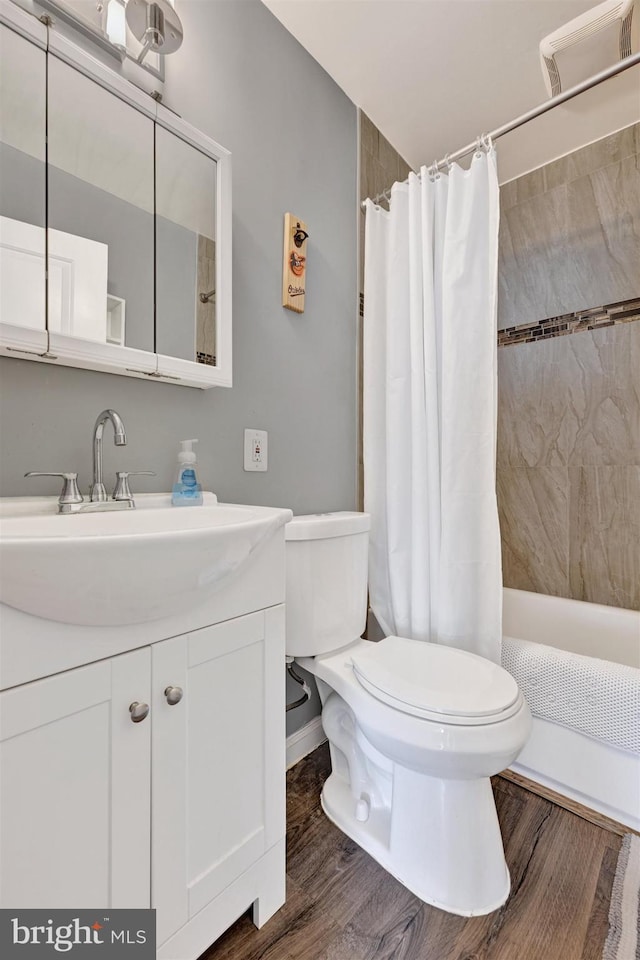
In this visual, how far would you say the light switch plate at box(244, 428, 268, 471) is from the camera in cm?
131

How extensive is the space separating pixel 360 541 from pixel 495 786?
83 centimetres

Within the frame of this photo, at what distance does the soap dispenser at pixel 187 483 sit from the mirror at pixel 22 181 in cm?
38

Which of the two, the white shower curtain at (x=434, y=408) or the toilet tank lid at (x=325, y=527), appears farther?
the white shower curtain at (x=434, y=408)

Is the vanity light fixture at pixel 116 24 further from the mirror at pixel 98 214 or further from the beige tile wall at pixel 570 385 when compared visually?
the beige tile wall at pixel 570 385

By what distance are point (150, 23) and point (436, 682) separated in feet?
5.49

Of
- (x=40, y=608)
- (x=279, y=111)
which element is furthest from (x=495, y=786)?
(x=279, y=111)

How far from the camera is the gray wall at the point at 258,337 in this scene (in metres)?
0.94

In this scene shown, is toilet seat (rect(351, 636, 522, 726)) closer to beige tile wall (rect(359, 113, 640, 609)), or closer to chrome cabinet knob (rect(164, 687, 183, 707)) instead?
chrome cabinet knob (rect(164, 687, 183, 707))

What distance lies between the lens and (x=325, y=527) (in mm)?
1213

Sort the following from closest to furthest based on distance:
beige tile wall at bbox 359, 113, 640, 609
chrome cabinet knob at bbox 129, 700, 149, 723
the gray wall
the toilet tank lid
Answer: chrome cabinet knob at bbox 129, 700, 149, 723, the gray wall, the toilet tank lid, beige tile wall at bbox 359, 113, 640, 609

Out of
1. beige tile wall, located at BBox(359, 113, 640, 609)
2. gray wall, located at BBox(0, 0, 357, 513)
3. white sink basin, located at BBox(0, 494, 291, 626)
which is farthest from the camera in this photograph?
beige tile wall, located at BBox(359, 113, 640, 609)

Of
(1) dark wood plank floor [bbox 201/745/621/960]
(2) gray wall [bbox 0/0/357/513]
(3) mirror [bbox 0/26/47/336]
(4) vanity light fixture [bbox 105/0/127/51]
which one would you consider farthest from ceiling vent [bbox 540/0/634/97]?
(1) dark wood plank floor [bbox 201/745/621/960]

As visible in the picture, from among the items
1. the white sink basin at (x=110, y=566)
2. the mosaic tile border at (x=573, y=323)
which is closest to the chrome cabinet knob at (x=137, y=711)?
the white sink basin at (x=110, y=566)

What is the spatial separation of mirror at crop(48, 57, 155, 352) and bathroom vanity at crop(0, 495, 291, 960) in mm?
416
